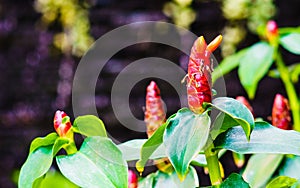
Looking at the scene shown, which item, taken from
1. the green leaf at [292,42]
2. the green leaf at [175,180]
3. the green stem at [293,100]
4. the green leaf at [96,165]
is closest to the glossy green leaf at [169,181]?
the green leaf at [175,180]

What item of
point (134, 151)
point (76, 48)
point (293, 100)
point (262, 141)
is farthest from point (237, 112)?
point (76, 48)

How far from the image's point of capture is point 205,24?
244 cm

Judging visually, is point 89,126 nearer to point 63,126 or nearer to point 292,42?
point 63,126

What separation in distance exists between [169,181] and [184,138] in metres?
0.16

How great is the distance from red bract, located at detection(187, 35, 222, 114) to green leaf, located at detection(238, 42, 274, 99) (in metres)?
0.58

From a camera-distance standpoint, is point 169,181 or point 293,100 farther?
point 293,100

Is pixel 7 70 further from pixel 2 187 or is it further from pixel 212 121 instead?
pixel 212 121

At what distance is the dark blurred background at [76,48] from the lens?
94.7 inches

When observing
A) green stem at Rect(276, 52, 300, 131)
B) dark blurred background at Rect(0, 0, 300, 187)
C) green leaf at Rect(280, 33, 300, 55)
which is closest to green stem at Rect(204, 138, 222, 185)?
green stem at Rect(276, 52, 300, 131)

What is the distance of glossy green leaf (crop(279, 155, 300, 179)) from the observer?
2.42 feet

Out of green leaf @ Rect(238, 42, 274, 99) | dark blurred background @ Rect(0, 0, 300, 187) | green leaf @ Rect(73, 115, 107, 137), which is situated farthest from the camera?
dark blurred background @ Rect(0, 0, 300, 187)

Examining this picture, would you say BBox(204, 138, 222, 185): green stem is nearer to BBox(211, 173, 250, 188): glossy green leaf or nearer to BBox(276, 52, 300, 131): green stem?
BBox(211, 173, 250, 188): glossy green leaf

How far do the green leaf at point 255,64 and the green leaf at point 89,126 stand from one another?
0.57m

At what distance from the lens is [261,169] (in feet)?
2.54
